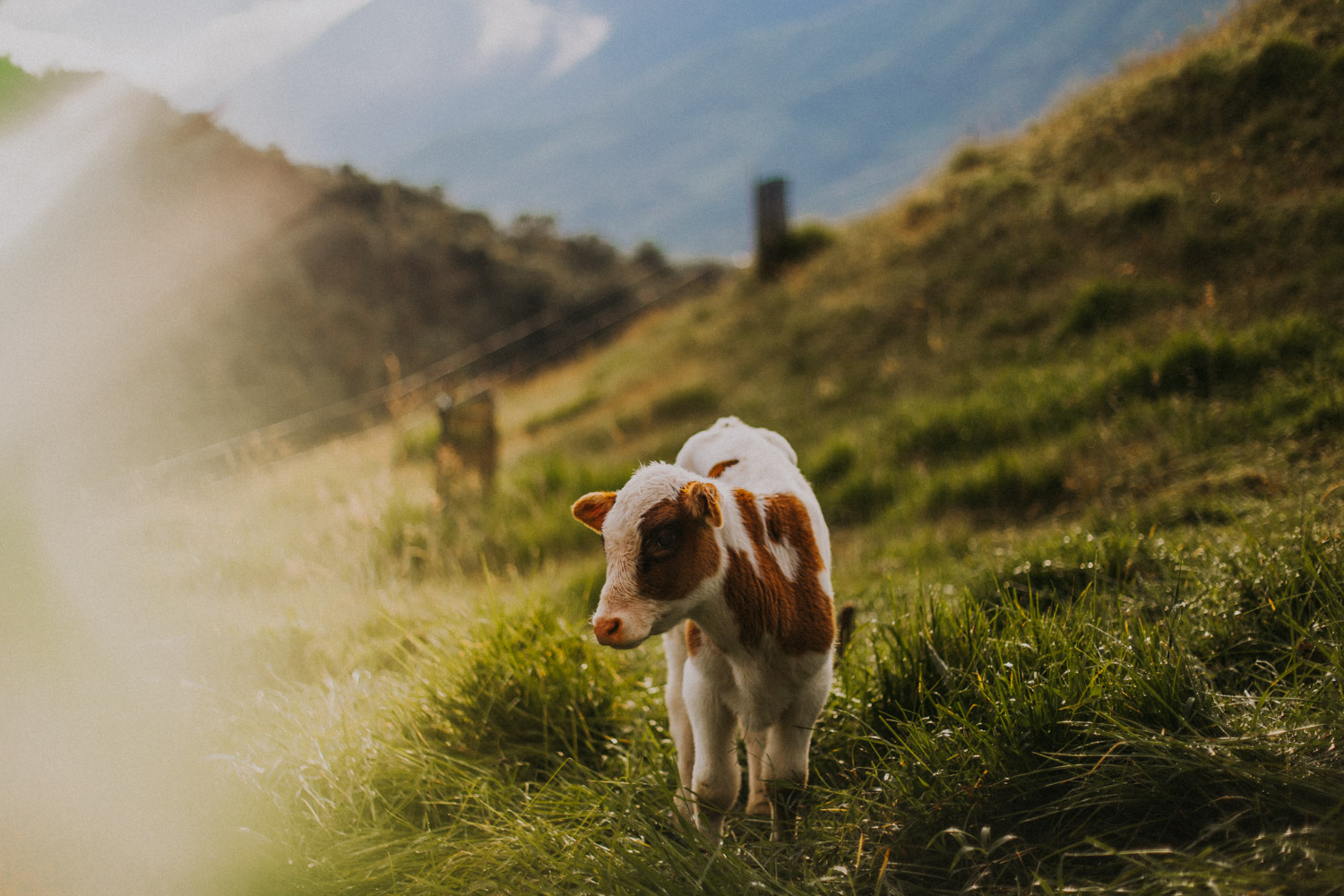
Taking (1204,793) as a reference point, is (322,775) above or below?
above

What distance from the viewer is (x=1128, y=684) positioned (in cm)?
253

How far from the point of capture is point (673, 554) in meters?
2.35

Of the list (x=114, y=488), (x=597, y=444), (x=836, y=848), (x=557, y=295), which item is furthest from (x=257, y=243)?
(x=836, y=848)

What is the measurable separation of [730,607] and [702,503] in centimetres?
41

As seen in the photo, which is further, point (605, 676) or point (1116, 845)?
point (605, 676)

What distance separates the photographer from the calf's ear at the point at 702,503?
2346 millimetres

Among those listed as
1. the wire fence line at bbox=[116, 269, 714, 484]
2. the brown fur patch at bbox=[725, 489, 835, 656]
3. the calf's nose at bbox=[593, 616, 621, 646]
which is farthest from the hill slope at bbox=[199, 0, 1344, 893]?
the wire fence line at bbox=[116, 269, 714, 484]

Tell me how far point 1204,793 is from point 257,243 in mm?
26949

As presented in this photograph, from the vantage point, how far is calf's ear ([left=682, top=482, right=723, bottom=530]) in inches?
92.4

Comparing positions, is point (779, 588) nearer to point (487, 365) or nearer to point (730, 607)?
point (730, 607)

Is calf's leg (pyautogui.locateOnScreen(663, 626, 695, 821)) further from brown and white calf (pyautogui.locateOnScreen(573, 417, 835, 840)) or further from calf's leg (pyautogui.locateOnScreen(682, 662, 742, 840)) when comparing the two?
calf's leg (pyautogui.locateOnScreen(682, 662, 742, 840))

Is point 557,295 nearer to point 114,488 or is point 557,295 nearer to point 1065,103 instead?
point 1065,103

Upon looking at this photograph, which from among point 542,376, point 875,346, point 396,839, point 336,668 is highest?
point 542,376

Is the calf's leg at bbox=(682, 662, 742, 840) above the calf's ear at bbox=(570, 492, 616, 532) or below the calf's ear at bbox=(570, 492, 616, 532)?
below
